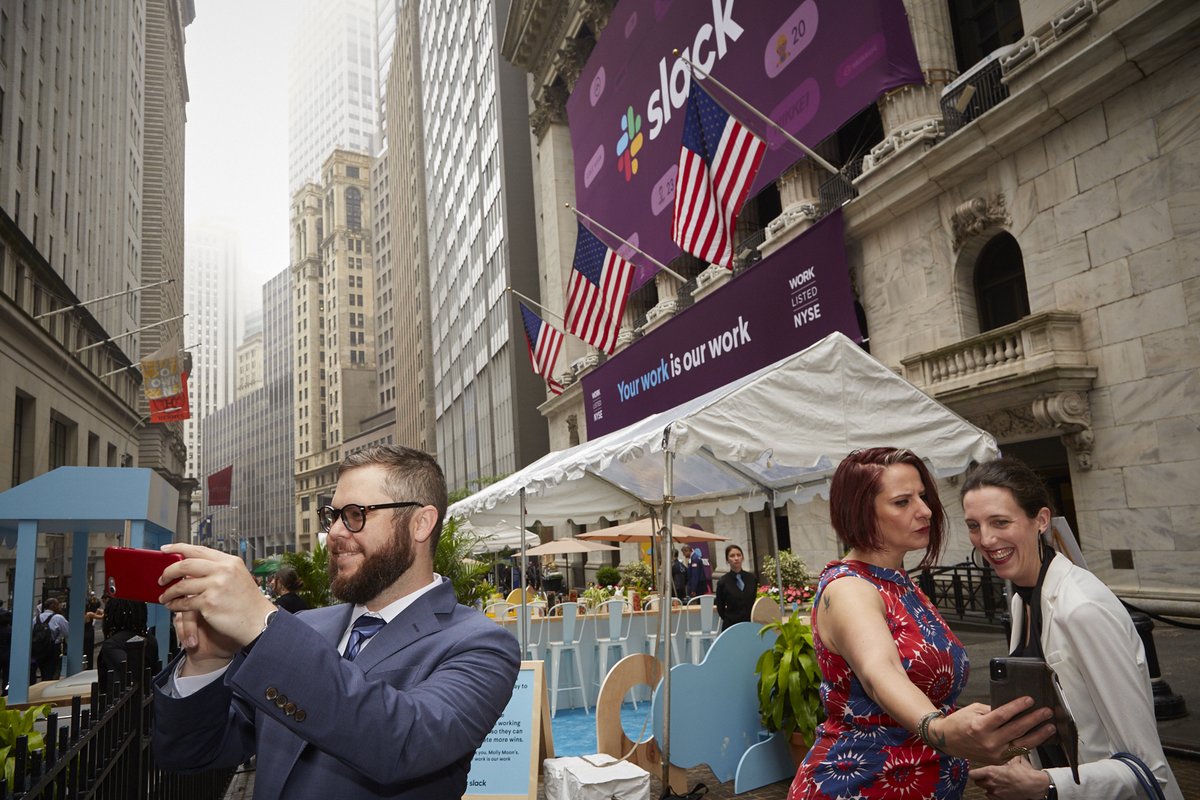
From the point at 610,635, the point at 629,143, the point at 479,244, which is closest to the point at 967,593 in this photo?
the point at 610,635

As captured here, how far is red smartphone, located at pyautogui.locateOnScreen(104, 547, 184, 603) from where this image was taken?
1651 millimetres

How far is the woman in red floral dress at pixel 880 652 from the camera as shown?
2373 millimetres

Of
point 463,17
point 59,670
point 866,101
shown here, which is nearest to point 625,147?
point 866,101

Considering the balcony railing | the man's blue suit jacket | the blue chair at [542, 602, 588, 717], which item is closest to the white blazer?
the man's blue suit jacket

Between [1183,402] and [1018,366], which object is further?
[1018,366]

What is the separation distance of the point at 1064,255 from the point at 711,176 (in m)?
6.37

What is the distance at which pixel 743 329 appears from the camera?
21.0 m

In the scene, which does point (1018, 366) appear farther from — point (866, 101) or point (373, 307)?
point (373, 307)

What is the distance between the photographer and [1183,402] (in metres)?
12.1

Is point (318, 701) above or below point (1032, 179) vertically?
below

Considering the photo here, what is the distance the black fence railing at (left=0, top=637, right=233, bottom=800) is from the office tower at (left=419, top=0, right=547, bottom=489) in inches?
1751

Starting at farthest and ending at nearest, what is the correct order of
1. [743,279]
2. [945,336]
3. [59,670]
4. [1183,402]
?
[743,279], [945,336], [59,670], [1183,402]

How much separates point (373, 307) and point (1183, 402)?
13155cm

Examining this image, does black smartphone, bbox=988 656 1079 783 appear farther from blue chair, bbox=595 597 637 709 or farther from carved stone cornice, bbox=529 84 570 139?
carved stone cornice, bbox=529 84 570 139
